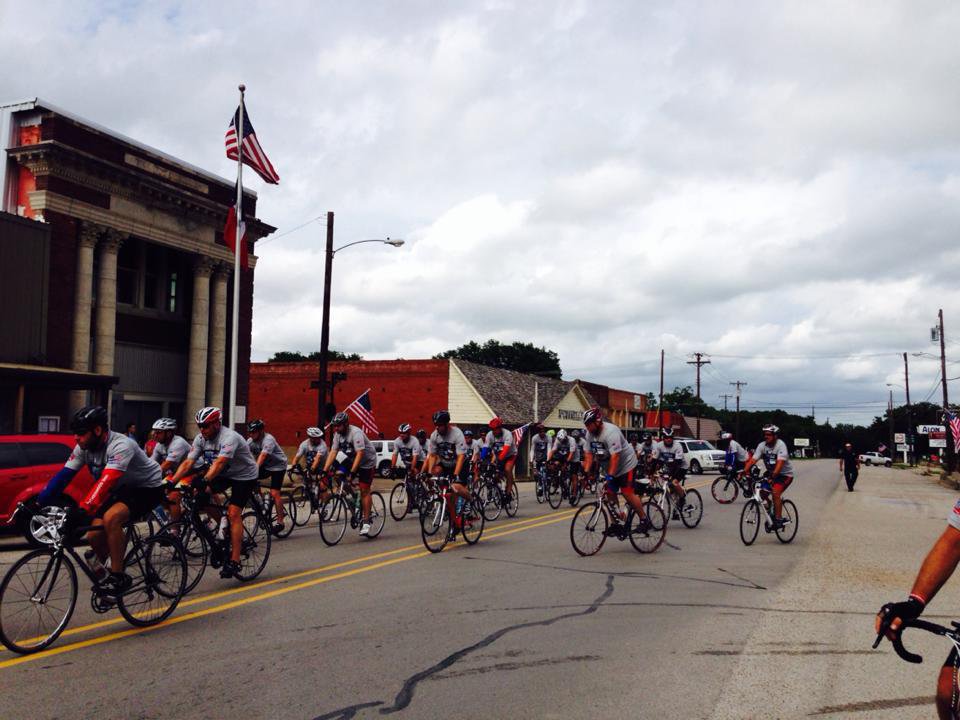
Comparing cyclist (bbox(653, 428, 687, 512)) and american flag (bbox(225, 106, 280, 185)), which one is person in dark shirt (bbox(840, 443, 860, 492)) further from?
american flag (bbox(225, 106, 280, 185))

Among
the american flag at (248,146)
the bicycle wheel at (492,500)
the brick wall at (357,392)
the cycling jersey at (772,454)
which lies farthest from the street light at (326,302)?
the brick wall at (357,392)

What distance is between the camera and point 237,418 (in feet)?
80.8

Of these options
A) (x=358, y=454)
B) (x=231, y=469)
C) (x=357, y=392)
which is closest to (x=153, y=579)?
(x=231, y=469)

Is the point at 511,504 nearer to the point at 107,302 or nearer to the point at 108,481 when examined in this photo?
the point at 108,481

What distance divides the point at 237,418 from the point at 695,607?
18.6 meters

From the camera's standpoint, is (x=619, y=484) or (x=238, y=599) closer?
(x=238, y=599)

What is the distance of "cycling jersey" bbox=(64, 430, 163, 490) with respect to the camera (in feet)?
23.3

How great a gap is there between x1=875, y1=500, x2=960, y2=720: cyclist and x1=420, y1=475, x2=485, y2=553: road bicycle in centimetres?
896

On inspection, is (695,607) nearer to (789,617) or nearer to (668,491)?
(789,617)

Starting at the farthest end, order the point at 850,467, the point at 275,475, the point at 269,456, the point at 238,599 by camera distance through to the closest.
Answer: the point at 850,467, the point at 275,475, the point at 269,456, the point at 238,599

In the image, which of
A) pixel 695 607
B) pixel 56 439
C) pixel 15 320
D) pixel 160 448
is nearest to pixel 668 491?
pixel 695 607

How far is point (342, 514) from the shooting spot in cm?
1347

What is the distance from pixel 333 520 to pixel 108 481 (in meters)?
6.51

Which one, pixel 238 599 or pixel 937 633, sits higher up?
pixel 937 633
